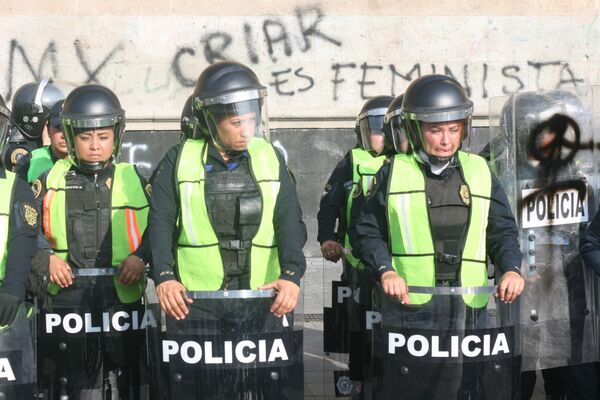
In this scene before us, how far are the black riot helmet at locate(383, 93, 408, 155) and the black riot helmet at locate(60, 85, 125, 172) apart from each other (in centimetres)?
168

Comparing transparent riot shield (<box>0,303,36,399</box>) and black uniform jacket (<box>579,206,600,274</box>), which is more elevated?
black uniform jacket (<box>579,206,600,274</box>)

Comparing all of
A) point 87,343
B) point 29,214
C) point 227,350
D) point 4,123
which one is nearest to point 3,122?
point 4,123

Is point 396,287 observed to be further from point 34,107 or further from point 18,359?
point 34,107

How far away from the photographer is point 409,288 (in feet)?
14.4

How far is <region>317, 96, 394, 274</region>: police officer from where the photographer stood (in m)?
6.68

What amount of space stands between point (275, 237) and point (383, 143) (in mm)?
2275

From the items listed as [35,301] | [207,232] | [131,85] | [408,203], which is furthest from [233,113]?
[131,85]

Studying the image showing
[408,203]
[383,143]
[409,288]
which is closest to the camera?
[409,288]

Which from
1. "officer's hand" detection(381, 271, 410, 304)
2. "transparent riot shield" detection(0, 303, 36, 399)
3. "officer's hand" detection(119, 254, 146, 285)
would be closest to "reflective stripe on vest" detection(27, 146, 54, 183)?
"officer's hand" detection(119, 254, 146, 285)

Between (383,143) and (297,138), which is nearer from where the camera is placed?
(383,143)

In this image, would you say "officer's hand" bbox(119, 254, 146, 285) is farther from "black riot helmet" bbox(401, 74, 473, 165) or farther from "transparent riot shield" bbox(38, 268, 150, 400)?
"black riot helmet" bbox(401, 74, 473, 165)

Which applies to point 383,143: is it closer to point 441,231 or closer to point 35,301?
point 441,231

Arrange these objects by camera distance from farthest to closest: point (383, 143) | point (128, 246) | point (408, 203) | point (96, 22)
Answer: point (96, 22) → point (383, 143) → point (128, 246) → point (408, 203)

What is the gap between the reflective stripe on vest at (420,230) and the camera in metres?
4.66
